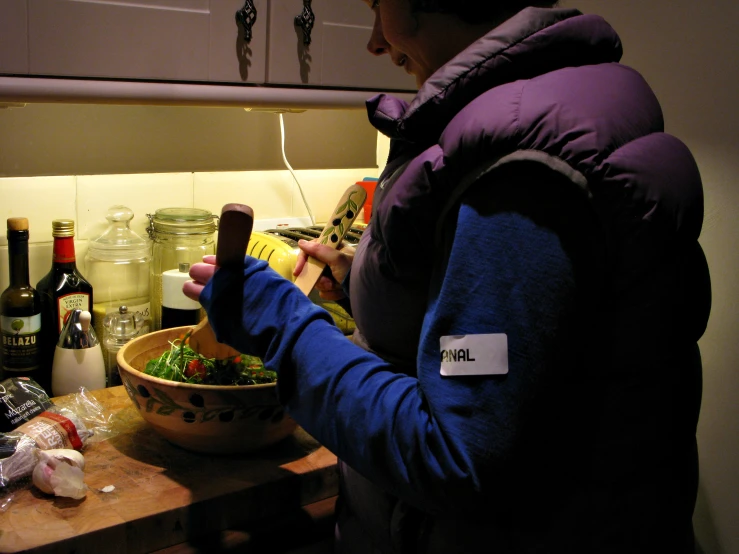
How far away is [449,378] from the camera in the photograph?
25.6 inches

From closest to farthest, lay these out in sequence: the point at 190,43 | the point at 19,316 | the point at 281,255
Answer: the point at 190,43 < the point at 19,316 < the point at 281,255

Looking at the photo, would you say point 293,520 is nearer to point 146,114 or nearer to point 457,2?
point 457,2

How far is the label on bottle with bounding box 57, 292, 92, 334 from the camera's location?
146 cm

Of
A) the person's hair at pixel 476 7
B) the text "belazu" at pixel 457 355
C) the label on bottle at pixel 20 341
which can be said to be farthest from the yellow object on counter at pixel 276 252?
the text "belazu" at pixel 457 355

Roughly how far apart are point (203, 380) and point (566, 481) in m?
0.65

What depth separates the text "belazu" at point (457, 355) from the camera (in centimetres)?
62

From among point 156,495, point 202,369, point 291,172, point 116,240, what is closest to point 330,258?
point 202,369

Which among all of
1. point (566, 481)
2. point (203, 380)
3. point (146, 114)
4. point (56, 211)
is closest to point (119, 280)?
point (56, 211)

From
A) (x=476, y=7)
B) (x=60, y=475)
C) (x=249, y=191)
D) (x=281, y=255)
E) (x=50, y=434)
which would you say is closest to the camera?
(x=476, y=7)

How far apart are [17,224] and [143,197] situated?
1.06 feet

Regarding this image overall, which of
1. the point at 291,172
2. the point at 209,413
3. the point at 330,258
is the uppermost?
the point at 291,172

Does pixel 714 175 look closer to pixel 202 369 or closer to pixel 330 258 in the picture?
pixel 330 258

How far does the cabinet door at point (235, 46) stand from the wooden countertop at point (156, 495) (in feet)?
2.06

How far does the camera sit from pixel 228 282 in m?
0.83
